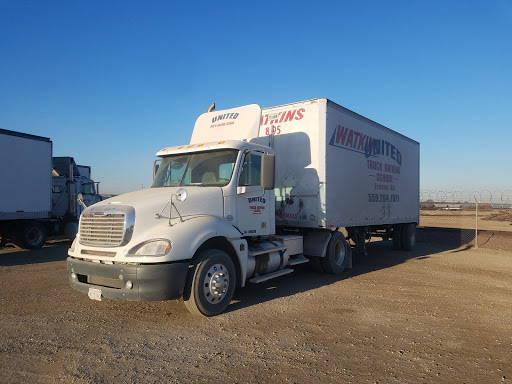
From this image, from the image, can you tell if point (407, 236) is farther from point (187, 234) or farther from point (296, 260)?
point (187, 234)

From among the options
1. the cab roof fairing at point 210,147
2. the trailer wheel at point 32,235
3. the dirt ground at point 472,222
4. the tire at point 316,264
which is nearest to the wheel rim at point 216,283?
the cab roof fairing at point 210,147

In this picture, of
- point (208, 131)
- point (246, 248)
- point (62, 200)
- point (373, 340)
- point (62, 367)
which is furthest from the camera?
point (62, 200)

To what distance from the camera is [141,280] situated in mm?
Result: 4949

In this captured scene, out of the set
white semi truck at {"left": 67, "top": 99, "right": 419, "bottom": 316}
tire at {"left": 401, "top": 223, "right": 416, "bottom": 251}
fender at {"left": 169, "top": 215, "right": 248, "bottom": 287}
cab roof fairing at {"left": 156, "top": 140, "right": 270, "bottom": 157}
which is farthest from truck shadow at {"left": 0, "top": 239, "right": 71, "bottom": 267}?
tire at {"left": 401, "top": 223, "right": 416, "bottom": 251}

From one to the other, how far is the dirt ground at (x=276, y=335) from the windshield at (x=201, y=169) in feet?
6.85

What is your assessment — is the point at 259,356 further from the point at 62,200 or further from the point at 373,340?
the point at 62,200

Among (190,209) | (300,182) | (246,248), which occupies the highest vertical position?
(300,182)

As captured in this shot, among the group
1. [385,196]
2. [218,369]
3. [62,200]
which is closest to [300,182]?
[385,196]

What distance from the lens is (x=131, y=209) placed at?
210 inches

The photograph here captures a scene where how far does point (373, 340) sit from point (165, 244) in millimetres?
2942

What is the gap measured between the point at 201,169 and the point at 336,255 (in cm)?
437

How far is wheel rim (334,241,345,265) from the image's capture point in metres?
9.27

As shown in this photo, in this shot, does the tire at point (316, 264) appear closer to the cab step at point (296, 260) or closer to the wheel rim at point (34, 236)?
the cab step at point (296, 260)

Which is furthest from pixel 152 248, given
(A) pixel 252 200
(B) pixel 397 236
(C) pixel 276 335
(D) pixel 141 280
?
(B) pixel 397 236
